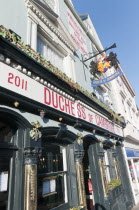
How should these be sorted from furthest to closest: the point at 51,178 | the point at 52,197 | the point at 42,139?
the point at 42,139, the point at 51,178, the point at 52,197

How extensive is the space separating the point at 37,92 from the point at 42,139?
1.47m

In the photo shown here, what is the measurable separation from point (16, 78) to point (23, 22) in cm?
262

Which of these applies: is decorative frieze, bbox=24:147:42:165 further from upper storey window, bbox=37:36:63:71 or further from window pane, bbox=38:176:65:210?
upper storey window, bbox=37:36:63:71

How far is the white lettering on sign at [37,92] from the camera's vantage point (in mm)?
3349

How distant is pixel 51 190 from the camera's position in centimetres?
426

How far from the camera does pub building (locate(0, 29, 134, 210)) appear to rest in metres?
3.25

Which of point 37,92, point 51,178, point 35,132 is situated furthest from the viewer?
point 51,178

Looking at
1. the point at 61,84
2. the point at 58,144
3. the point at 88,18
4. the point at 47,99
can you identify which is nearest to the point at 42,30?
the point at 61,84

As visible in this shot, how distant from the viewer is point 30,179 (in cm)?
332

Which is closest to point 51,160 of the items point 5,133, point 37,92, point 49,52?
point 5,133

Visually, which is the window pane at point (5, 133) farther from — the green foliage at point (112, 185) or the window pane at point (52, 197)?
the green foliage at point (112, 185)

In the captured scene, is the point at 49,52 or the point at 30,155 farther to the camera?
the point at 49,52

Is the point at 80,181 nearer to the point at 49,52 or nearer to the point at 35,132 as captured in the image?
the point at 35,132

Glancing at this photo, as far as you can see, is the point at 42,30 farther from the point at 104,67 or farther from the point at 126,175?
the point at 126,175
